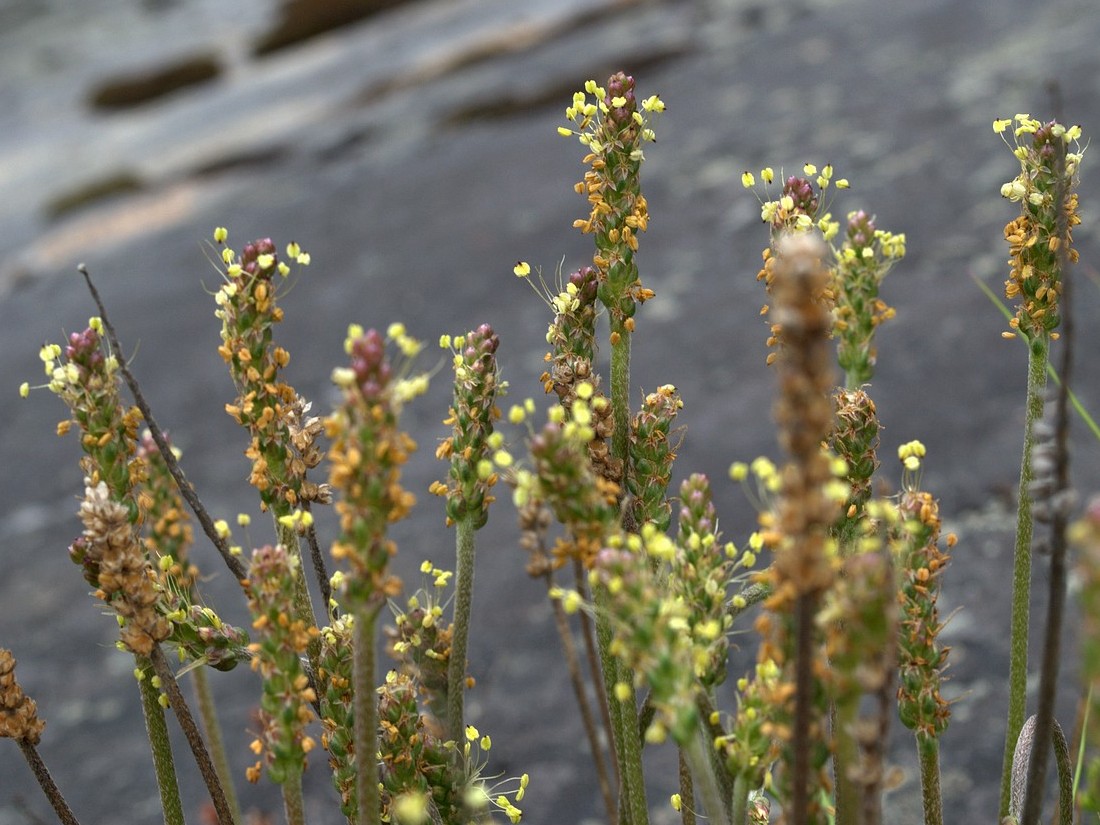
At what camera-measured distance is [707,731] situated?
88cm

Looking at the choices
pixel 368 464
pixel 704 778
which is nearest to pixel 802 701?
pixel 704 778

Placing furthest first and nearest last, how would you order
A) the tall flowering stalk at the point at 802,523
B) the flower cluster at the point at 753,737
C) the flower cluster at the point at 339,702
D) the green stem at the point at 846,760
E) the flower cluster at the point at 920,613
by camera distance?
the flower cluster at the point at 339,702, the flower cluster at the point at 920,613, the flower cluster at the point at 753,737, the green stem at the point at 846,760, the tall flowering stalk at the point at 802,523

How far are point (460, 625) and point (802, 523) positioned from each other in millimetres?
551

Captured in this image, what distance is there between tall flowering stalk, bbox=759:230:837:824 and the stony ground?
622mm

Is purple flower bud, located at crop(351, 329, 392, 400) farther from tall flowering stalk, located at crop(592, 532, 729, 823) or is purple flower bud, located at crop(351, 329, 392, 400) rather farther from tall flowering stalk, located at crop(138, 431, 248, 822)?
tall flowering stalk, located at crop(138, 431, 248, 822)

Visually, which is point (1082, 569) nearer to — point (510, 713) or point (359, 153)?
point (510, 713)

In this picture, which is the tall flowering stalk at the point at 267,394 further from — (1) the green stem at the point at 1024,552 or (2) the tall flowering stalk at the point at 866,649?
(1) the green stem at the point at 1024,552

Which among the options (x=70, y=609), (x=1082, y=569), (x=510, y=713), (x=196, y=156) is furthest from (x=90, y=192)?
(x=1082, y=569)

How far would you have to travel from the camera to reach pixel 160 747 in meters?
1.09

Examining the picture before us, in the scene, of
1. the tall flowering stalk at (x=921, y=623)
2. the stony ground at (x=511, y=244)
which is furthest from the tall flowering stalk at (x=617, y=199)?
the stony ground at (x=511, y=244)

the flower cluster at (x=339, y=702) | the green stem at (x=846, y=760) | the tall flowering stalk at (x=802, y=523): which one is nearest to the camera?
the tall flowering stalk at (x=802, y=523)

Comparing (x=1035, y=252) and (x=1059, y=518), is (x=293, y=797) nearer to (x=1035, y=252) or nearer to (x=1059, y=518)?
(x=1059, y=518)

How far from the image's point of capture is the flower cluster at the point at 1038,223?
104 centimetres

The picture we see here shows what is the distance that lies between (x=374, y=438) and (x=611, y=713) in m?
0.49
